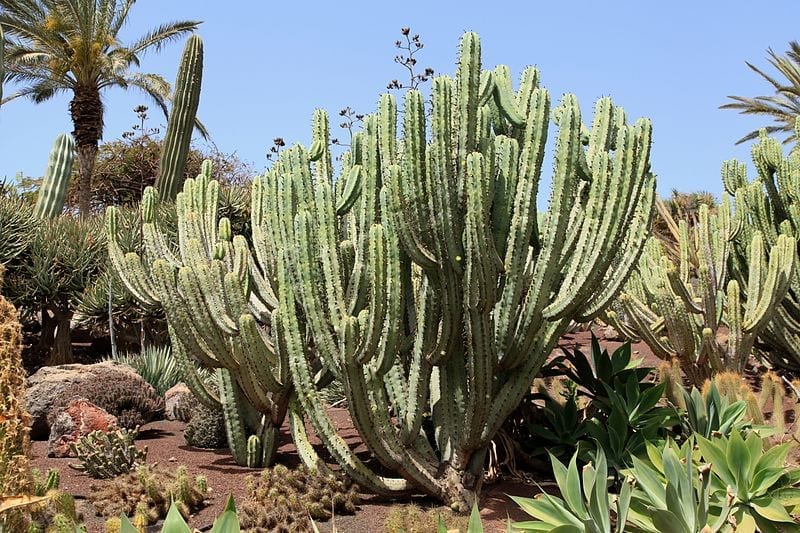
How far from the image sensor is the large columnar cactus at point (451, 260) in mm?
5711

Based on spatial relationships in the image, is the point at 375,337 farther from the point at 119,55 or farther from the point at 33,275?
the point at 119,55

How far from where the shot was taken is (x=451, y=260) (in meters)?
5.76

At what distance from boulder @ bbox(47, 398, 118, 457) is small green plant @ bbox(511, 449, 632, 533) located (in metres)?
4.49

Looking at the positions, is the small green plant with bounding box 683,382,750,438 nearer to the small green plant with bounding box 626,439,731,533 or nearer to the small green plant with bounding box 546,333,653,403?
the small green plant with bounding box 546,333,653,403

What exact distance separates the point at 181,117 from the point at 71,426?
38.2 feet

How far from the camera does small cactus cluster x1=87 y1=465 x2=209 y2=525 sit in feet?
19.3

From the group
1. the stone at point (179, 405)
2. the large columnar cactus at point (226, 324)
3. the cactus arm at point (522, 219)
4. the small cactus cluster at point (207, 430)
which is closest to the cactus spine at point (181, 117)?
the stone at point (179, 405)

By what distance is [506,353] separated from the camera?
6.13 metres

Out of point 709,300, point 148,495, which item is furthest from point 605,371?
point 709,300

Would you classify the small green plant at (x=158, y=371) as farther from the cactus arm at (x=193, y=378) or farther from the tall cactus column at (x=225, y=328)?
the cactus arm at (x=193, y=378)

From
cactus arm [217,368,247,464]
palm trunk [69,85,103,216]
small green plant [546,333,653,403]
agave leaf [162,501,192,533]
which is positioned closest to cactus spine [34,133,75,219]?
palm trunk [69,85,103,216]

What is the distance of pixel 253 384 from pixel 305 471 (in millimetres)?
955

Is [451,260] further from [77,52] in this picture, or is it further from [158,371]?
[77,52]

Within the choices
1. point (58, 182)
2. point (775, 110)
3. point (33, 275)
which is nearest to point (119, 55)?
point (58, 182)
